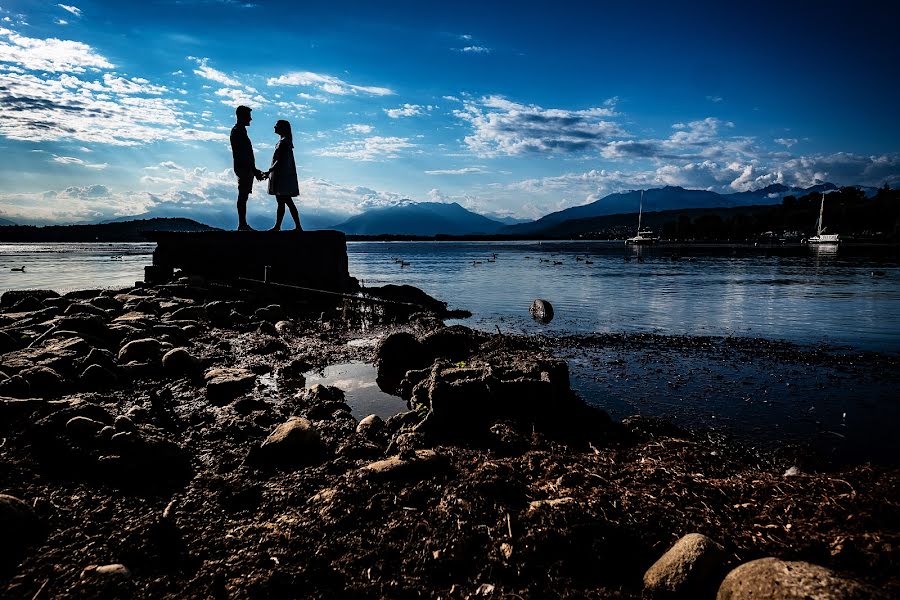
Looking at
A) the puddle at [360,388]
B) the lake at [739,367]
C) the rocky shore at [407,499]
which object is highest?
the rocky shore at [407,499]

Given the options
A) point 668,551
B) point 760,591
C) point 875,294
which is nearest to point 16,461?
point 668,551

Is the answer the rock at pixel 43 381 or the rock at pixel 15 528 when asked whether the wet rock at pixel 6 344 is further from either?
the rock at pixel 15 528

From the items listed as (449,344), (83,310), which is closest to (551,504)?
(449,344)

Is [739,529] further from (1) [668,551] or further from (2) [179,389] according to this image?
(2) [179,389]

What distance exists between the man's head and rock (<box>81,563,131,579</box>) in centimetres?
1416

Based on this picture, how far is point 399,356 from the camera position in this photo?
26.7 feet

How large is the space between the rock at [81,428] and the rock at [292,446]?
4.75 ft

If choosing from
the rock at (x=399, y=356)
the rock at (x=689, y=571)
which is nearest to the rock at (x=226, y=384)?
the rock at (x=399, y=356)

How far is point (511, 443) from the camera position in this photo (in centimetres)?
466

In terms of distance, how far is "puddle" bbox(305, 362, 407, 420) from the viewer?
6.26 metres

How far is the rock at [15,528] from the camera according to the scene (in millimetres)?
2768

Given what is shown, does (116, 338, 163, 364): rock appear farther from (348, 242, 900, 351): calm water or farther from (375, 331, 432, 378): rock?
(348, 242, 900, 351): calm water

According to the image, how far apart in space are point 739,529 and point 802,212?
219m

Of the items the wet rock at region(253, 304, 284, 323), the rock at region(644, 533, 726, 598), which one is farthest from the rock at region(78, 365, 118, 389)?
the rock at region(644, 533, 726, 598)
